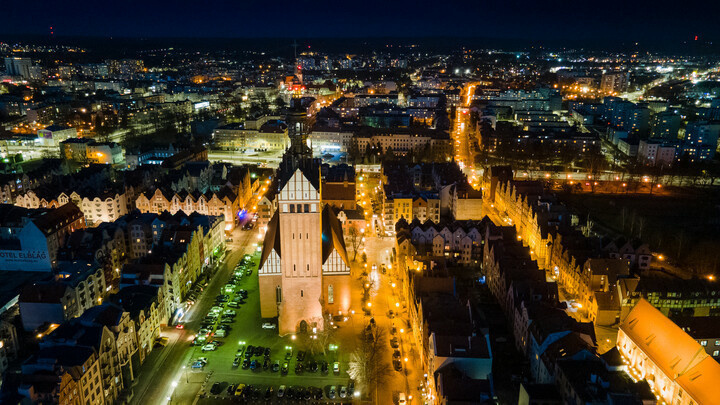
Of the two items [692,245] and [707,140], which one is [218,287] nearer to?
[692,245]

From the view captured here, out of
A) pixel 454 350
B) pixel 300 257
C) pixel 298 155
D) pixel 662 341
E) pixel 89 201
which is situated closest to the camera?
pixel 454 350

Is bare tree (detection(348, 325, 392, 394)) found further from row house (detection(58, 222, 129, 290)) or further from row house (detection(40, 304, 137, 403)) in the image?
row house (detection(58, 222, 129, 290))

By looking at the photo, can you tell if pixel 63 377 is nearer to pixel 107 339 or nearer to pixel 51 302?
pixel 107 339

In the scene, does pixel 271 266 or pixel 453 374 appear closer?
pixel 453 374

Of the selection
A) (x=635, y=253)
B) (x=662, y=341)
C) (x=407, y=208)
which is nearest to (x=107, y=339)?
(x=662, y=341)

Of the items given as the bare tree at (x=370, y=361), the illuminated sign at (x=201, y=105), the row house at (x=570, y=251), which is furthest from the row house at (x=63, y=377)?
the illuminated sign at (x=201, y=105)

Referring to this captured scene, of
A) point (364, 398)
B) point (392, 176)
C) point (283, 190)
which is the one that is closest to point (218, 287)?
point (283, 190)

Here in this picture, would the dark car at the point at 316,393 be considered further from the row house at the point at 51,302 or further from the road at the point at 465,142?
the road at the point at 465,142
